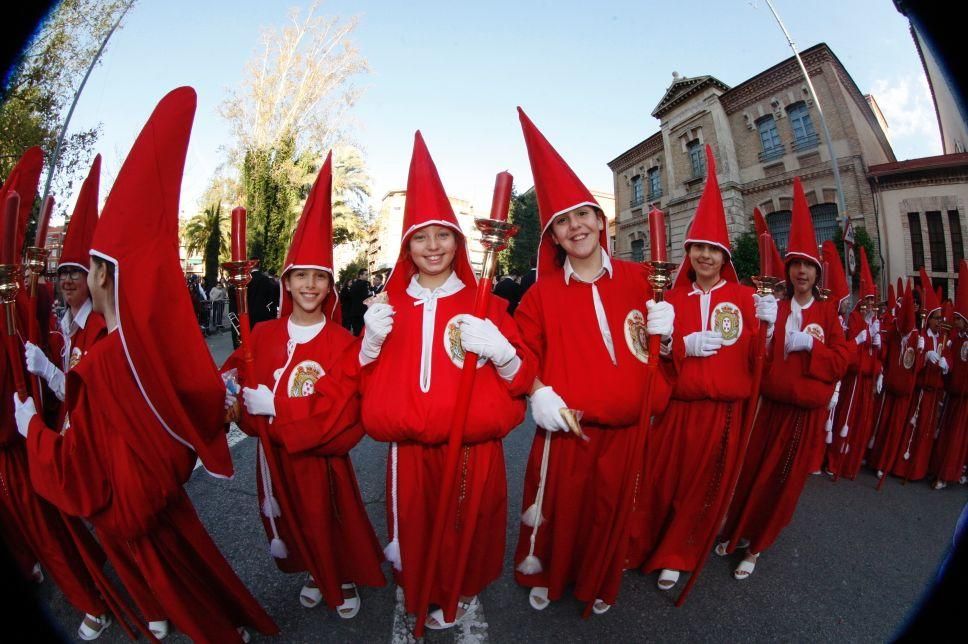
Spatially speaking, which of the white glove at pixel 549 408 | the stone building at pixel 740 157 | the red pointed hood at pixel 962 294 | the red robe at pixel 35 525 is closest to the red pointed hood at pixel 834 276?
the red pointed hood at pixel 962 294

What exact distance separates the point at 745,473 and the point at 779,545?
0.54m

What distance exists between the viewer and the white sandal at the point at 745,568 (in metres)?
2.58

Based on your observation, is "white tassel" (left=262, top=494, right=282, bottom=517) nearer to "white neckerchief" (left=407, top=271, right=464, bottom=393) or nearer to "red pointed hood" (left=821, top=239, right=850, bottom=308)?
"white neckerchief" (left=407, top=271, right=464, bottom=393)

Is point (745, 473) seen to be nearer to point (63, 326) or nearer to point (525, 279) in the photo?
point (63, 326)

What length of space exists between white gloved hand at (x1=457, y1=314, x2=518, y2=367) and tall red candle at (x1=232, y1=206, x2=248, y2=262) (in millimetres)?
1258

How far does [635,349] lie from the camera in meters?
2.17

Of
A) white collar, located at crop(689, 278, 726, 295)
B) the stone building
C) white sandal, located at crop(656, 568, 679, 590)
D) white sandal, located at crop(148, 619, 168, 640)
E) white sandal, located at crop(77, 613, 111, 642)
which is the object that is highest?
the stone building

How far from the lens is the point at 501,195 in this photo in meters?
1.73

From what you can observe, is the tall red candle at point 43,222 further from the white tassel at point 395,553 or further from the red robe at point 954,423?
the red robe at point 954,423

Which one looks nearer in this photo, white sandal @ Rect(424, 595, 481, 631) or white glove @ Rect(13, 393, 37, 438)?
white glove @ Rect(13, 393, 37, 438)

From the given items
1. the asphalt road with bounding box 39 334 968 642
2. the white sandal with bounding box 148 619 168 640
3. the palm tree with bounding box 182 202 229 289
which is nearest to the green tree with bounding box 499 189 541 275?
the palm tree with bounding box 182 202 229 289

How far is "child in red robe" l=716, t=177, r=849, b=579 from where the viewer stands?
2826 mm

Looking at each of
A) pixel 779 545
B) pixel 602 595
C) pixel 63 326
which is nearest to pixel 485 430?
pixel 602 595

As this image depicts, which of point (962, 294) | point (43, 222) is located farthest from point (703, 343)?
point (962, 294)
